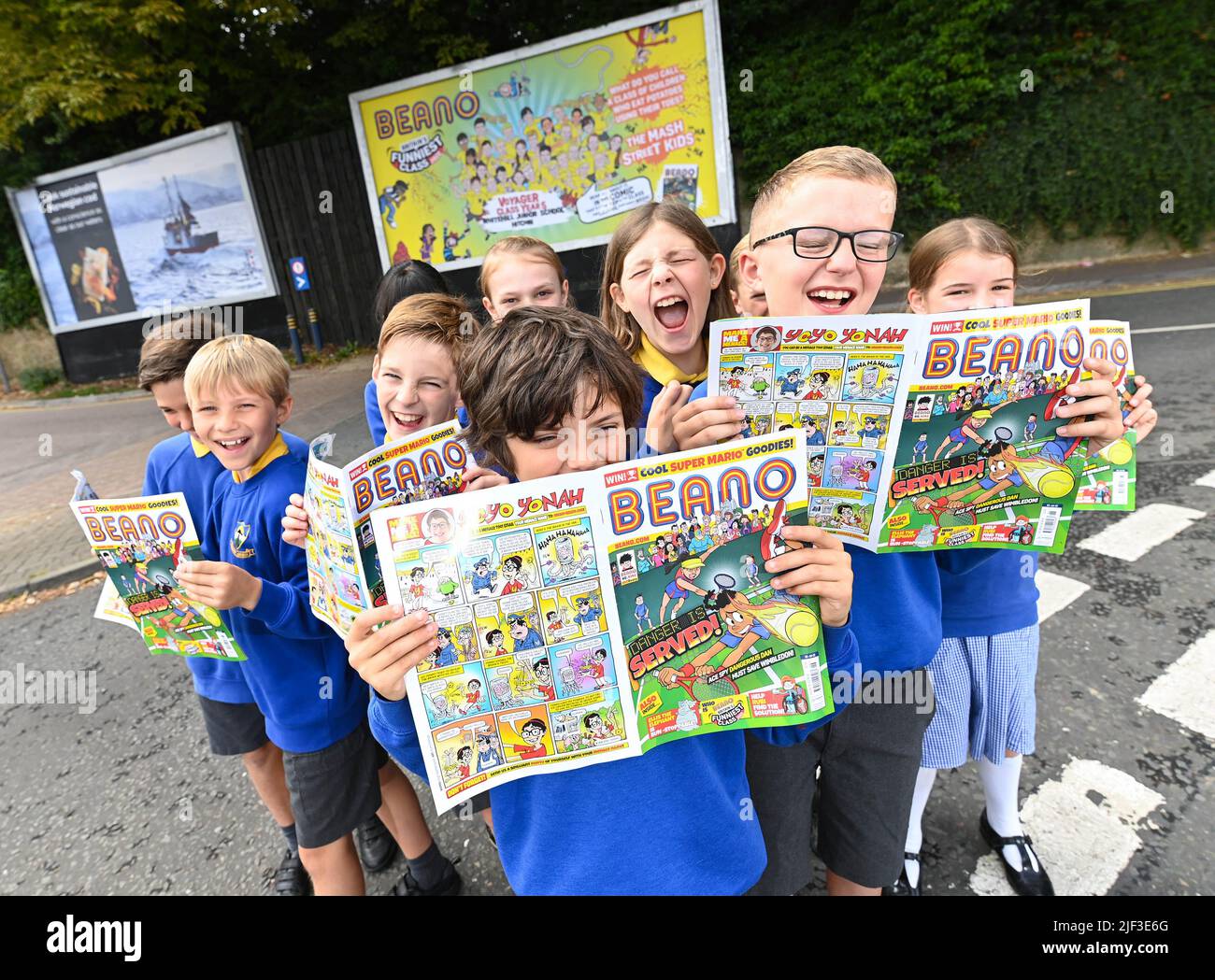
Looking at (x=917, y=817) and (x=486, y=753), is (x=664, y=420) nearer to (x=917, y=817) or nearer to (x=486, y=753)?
(x=486, y=753)

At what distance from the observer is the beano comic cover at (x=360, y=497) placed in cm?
121

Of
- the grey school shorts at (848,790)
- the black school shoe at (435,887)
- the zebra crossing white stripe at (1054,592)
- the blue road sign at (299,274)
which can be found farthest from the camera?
the blue road sign at (299,274)

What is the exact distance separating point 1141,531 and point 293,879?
4.18 meters

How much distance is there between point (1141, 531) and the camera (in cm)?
347

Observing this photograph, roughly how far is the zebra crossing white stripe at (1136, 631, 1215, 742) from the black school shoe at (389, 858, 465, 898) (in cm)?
248

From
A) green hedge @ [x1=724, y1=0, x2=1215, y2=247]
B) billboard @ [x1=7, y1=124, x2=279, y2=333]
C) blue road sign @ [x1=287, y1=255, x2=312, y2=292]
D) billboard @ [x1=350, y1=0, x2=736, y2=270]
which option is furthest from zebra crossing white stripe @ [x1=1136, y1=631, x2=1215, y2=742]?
billboard @ [x1=7, y1=124, x2=279, y2=333]

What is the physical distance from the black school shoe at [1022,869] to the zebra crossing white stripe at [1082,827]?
1.0 inches

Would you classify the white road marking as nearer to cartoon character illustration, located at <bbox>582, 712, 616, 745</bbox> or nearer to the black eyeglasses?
the black eyeglasses

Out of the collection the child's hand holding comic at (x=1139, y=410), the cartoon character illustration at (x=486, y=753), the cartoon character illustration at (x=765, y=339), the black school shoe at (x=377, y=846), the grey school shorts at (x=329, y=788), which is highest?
the cartoon character illustration at (x=765, y=339)

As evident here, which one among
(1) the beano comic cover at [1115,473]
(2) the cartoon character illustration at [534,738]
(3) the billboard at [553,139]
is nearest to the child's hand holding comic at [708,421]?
(2) the cartoon character illustration at [534,738]

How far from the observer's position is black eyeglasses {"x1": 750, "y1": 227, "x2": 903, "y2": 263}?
1.33 m

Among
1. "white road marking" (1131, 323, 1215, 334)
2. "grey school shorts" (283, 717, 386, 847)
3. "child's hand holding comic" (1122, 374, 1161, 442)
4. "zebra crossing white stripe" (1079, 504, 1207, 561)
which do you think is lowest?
"zebra crossing white stripe" (1079, 504, 1207, 561)

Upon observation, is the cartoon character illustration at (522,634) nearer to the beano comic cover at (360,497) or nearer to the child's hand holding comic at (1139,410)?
the beano comic cover at (360,497)
